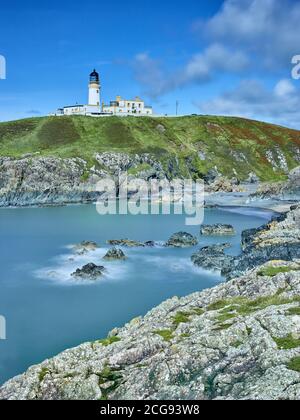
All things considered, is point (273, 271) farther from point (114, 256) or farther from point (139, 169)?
point (139, 169)

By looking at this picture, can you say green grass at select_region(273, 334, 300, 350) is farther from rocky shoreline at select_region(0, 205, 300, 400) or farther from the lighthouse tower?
the lighthouse tower

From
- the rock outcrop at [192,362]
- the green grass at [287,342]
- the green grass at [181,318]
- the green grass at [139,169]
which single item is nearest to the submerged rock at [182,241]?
the green grass at [181,318]

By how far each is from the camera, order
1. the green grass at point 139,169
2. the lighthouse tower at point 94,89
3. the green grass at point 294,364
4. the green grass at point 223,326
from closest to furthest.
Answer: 1. the green grass at point 294,364
2. the green grass at point 223,326
3. the green grass at point 139,169
4. the lighthouse tower at point 94,89

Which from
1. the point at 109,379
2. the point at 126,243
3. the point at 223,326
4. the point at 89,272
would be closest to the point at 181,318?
the point at 223,326

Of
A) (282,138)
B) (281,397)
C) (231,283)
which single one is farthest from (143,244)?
(282,138)

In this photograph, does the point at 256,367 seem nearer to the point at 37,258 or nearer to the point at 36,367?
the point at 36,367

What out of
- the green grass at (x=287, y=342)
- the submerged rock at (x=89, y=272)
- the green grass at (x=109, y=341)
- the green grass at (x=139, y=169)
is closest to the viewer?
the green grass at (x=287, y=342)

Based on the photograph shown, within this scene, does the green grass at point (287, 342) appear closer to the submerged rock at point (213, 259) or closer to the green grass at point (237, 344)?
the green grass at point (237, 344)
